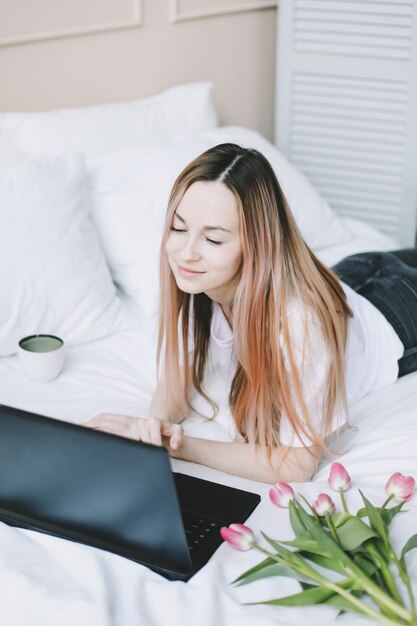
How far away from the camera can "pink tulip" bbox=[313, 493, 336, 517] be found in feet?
3.61

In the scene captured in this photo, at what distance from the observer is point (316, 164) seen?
280 centimetres

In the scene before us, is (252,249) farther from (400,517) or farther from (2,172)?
(2,172)

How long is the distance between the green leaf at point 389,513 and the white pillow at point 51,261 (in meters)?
0.91

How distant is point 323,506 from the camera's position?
1100 mm

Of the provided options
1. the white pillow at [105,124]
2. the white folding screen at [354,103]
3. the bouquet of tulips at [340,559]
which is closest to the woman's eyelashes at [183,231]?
the bouquet of tulips at [340,559]

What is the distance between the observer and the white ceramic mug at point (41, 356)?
1.62m

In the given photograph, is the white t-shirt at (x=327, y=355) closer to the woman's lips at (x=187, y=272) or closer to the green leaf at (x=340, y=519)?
the woman's lips at (x=187, y=272)

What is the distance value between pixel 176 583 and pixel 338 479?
0.31 metres

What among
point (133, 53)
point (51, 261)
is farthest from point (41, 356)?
→ point (133, 53)

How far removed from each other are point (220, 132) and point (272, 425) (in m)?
1.10

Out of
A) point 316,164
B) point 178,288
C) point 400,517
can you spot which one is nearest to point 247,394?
point 178,288

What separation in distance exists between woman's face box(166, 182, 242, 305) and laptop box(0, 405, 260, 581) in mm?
382

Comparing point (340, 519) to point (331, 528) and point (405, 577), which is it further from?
point (405, 577)

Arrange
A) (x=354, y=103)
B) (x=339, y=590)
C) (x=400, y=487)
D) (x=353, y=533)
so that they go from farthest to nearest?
1. (x=354, y=103)
2. (x=400, y=487)
3. (x=353, y=533)
4. (x=339, y=590)
